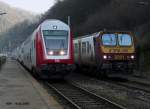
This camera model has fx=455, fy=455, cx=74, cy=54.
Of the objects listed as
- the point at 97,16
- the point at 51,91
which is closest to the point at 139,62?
the point at 51,91

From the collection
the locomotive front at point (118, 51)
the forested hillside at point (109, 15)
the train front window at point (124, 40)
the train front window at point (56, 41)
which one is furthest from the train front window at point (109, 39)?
the forested hillside at point (109, 15)

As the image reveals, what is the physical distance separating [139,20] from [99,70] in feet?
93.1

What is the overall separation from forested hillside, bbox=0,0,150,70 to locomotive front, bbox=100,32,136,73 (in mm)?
8685

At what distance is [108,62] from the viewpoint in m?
27.3

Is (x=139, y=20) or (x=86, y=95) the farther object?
(x=139, y=20)

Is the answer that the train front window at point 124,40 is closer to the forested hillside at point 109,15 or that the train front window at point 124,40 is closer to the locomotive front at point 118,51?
the locomotive front at point 118,51

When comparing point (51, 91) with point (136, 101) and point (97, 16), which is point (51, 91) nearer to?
point (136, 101)

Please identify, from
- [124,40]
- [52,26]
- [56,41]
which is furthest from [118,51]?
[52,26]

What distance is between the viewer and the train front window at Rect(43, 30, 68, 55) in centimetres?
2575

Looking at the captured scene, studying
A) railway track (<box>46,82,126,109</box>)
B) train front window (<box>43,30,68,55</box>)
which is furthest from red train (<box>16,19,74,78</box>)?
railway track (<box>46,82,126,109</box>)

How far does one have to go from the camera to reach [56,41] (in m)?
26.1

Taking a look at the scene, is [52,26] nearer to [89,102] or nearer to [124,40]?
[124,40]

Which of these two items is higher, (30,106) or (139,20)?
(139,20)

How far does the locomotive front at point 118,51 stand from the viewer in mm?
27328
